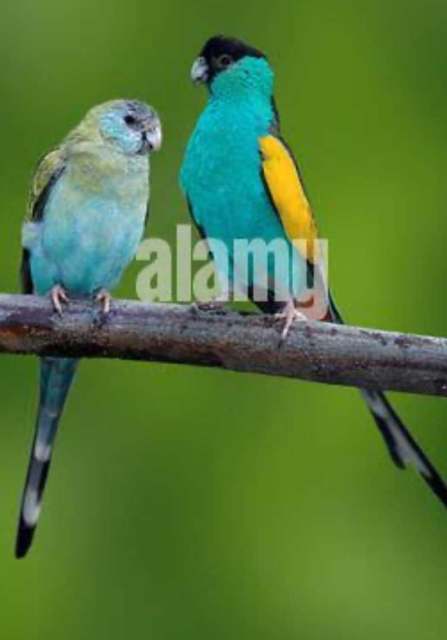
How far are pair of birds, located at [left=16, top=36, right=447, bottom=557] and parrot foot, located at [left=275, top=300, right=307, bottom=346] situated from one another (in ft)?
0.64

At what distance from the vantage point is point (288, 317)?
2.06 m

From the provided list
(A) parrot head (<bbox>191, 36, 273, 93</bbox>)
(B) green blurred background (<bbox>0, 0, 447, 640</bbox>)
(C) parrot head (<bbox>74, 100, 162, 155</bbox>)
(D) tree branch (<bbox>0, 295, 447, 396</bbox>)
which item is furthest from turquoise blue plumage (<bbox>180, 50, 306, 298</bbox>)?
(B) green blurred background (<bbox>0, 0, 447, 640</bbox>)

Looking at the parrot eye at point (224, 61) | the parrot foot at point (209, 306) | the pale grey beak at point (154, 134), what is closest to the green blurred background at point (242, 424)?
the parrot eye at point (224, 61)

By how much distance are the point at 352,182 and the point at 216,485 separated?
85cm

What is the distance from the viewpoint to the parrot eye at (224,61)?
2.30 m

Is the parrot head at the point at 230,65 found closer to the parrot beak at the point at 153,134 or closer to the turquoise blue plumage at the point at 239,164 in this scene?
the turquoise blue plumage at the point at 239,164

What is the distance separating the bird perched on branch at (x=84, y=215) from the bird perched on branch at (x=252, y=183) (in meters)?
0.10

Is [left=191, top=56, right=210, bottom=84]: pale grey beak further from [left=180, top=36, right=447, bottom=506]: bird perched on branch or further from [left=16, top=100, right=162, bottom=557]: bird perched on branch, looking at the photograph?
[left=16, top=100, right=162, bottom=557]: bird perched on branch

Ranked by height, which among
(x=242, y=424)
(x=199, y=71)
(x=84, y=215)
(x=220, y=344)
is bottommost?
(x=220, y=344)

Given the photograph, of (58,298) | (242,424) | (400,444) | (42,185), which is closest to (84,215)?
(42,185)

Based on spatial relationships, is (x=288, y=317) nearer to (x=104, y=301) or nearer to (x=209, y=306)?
(x=209, y=306)

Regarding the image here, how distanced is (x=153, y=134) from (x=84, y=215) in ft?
0.70

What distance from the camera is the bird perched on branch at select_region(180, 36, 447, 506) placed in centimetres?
229

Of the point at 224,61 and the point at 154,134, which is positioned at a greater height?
the point at 224,61
